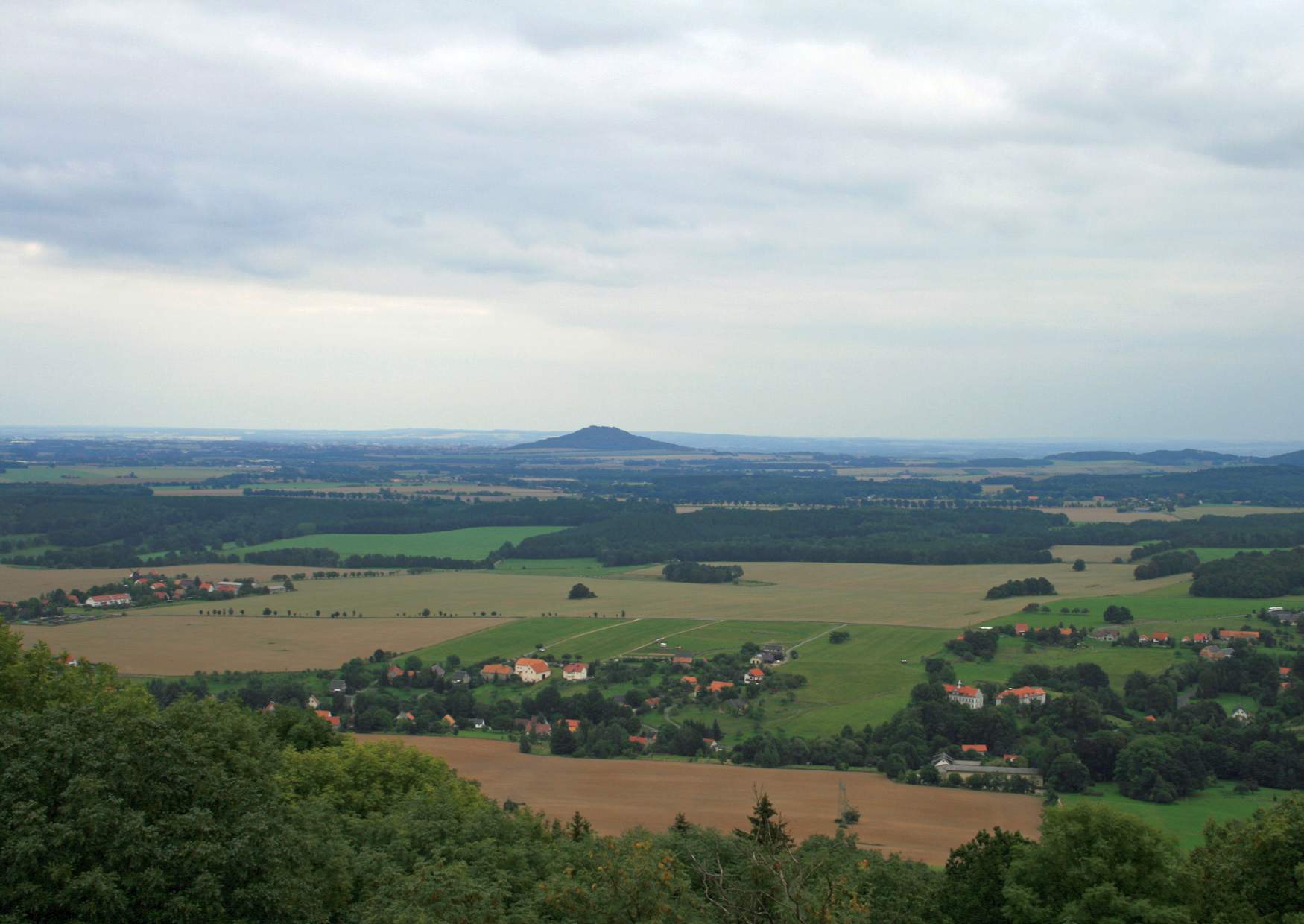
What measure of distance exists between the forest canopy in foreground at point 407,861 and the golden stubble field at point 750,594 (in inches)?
1991

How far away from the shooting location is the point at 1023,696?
51.1m

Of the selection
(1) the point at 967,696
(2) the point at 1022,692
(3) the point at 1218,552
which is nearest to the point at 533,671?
(1) the point at 967,696

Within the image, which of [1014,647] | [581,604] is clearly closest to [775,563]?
[581,604]

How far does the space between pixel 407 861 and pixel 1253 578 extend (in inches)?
2951

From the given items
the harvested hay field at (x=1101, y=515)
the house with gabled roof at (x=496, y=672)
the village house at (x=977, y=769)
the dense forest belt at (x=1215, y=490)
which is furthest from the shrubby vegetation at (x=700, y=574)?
the dense forest belt at (x=1215, y=490)

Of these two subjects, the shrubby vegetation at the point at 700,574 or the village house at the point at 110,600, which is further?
the shrubby vegetation at the point at 700,574

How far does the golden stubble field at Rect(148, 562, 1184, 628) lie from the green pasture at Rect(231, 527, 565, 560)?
644 inches

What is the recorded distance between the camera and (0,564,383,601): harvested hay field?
82.0 m

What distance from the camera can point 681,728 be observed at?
4672 cm

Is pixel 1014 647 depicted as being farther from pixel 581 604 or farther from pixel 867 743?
pixel 581 604

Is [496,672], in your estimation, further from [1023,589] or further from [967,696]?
[1023,589]

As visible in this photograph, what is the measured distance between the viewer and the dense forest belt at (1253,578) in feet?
256

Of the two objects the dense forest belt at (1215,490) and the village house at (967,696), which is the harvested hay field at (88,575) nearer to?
the village house at (967,696)

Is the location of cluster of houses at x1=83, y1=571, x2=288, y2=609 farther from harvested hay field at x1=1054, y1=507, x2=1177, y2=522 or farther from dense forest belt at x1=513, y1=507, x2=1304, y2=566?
harvested hay field at x1=1054, y1=507, x2=1177, y2=522
